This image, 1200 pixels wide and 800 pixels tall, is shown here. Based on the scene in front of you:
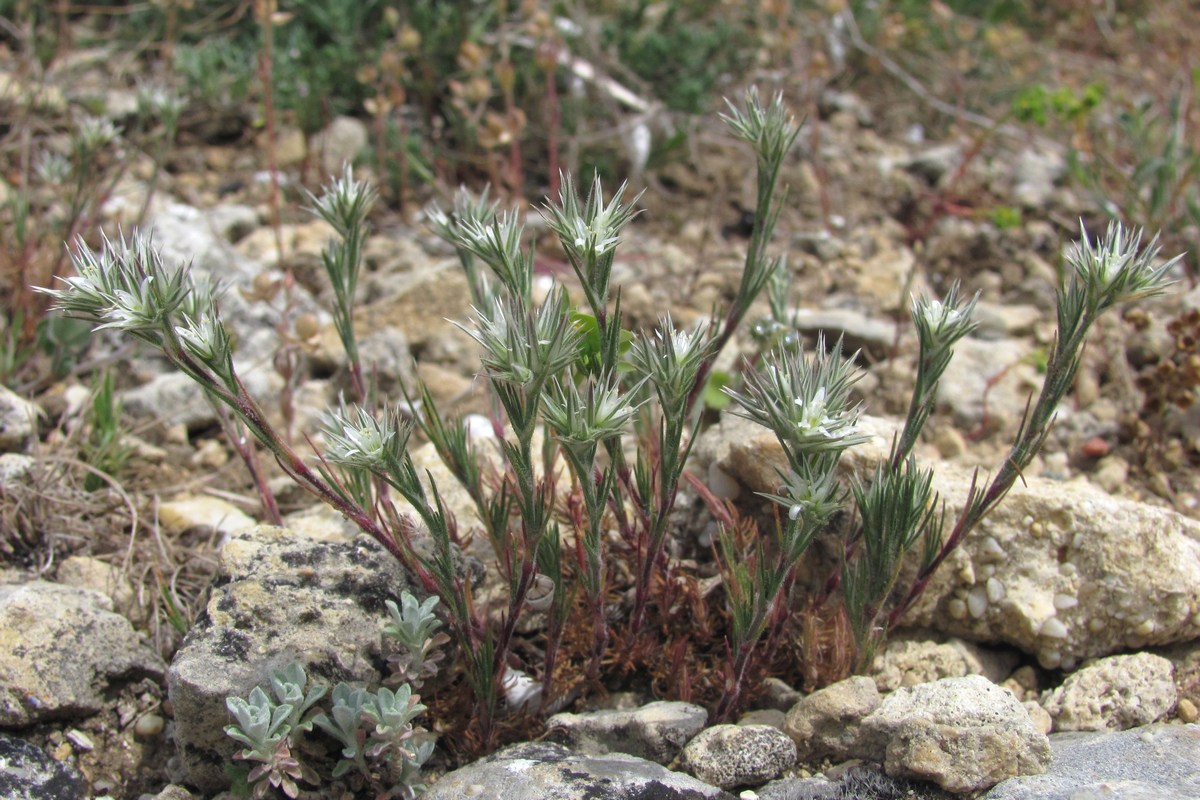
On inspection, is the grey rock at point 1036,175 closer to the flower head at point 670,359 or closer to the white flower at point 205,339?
the flower head at point 670,359

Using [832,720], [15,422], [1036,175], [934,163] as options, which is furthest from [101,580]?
[1036,175]

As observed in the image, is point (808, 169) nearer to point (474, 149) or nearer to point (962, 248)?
point (962, 248)

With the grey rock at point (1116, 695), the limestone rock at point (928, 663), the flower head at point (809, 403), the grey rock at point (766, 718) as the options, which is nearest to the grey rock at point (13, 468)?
the grey rock at point (766, 718)

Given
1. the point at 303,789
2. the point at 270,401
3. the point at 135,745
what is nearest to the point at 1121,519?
the point at 303,789

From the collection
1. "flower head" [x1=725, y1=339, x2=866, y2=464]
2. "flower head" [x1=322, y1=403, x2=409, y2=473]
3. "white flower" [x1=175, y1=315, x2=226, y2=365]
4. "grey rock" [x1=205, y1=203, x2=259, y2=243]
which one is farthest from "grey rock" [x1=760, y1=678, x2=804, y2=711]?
"grey rock" [x1=205, y1=203, x2=259, y2=243]

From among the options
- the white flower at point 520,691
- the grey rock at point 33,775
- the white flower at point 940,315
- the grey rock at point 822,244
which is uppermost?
the white flower at point 940,315

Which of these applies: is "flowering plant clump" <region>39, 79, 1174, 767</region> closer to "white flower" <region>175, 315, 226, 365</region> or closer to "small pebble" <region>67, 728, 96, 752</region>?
"white flower" <region>175, 315, 226, 365</region>

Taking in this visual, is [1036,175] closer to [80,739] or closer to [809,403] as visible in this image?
[809,403]
